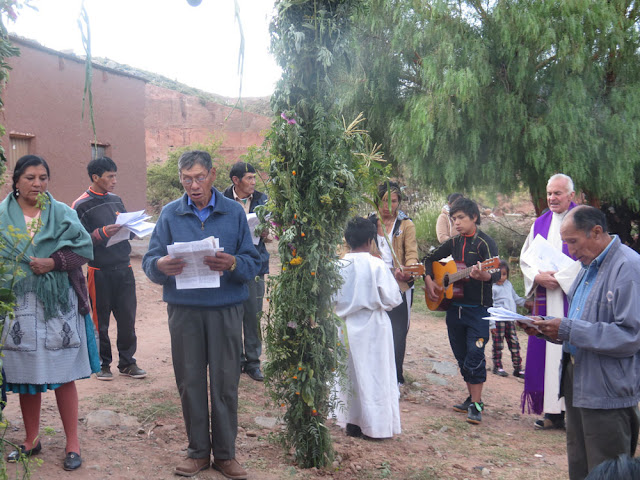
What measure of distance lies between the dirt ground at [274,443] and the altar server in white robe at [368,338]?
0.23m

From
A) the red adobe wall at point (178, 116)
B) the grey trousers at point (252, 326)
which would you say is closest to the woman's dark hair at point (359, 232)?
the grey trousers at point (252, 326)

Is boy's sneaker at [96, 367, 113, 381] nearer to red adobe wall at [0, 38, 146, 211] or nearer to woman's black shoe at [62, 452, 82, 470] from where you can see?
woman's black shoe at [62, 452, 82, 470]

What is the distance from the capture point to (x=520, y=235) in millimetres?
15953

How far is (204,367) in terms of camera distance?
157 inches

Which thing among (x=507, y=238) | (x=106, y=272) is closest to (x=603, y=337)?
(x=106, y=272)

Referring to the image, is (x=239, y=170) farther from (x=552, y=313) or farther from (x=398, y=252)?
(x=552, y=313)

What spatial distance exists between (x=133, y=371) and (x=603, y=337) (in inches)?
186

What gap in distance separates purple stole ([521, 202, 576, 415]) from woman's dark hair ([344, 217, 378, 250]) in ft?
5.49

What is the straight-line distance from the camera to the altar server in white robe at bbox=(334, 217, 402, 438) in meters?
5.12

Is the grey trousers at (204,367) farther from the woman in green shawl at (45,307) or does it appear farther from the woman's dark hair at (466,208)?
the woman's dark hair at (466,208)

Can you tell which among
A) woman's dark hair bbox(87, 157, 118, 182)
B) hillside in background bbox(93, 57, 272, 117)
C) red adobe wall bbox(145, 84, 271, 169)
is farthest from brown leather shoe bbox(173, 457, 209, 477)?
hillside in background bbox(93, 57, 272, 117)

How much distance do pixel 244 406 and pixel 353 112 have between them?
8.08 meters

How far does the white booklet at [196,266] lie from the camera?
372 centimetres

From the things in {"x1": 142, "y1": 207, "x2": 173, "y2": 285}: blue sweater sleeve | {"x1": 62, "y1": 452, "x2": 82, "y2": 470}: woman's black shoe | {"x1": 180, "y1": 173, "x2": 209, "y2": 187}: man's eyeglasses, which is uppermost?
{"x1": 180, "y1": 173, "x2": 209, "y2": 187}: man's eyeglasses
